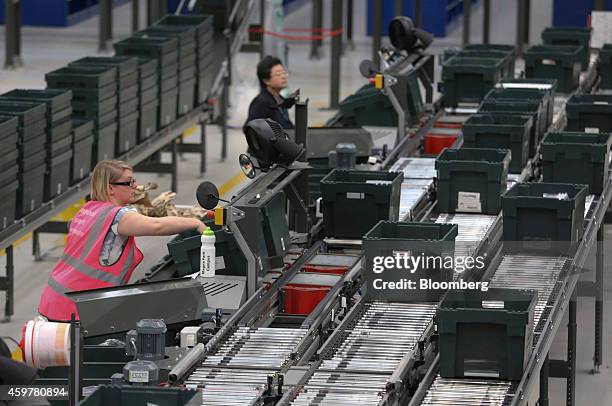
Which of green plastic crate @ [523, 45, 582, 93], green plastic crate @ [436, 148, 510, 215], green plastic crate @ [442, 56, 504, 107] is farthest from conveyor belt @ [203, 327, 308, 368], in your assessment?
green plastic crate @ [523, 45, 582, 93]

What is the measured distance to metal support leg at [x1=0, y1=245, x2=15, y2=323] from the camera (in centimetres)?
973

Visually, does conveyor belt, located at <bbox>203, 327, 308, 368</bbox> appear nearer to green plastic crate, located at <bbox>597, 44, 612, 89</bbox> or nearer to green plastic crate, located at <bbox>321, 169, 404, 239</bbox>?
green plastic crate, located at <bbox>321, 169, 404, 239</bbox>

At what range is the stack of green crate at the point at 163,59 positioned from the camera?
41.5 ft

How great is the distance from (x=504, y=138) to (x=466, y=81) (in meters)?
2.55

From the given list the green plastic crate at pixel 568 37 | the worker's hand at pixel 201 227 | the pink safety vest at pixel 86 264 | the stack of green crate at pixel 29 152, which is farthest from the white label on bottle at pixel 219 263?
the green plastic crate at pixel 568 37

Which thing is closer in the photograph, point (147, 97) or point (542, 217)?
point (542, 217)

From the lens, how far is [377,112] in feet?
37.0

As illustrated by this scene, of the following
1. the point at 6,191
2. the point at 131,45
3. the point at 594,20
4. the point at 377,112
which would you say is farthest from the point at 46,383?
the point at 594,20

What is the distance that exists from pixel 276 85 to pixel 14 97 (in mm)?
1871

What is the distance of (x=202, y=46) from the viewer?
45.4 feet

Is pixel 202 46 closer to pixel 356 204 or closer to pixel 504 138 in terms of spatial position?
pixel 504 138

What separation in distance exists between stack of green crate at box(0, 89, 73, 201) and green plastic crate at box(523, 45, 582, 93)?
4.12 meters

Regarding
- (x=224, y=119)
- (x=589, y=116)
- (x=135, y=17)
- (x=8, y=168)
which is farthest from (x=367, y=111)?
(x=135, y=17)

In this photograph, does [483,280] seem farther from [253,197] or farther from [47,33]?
[47,33]
